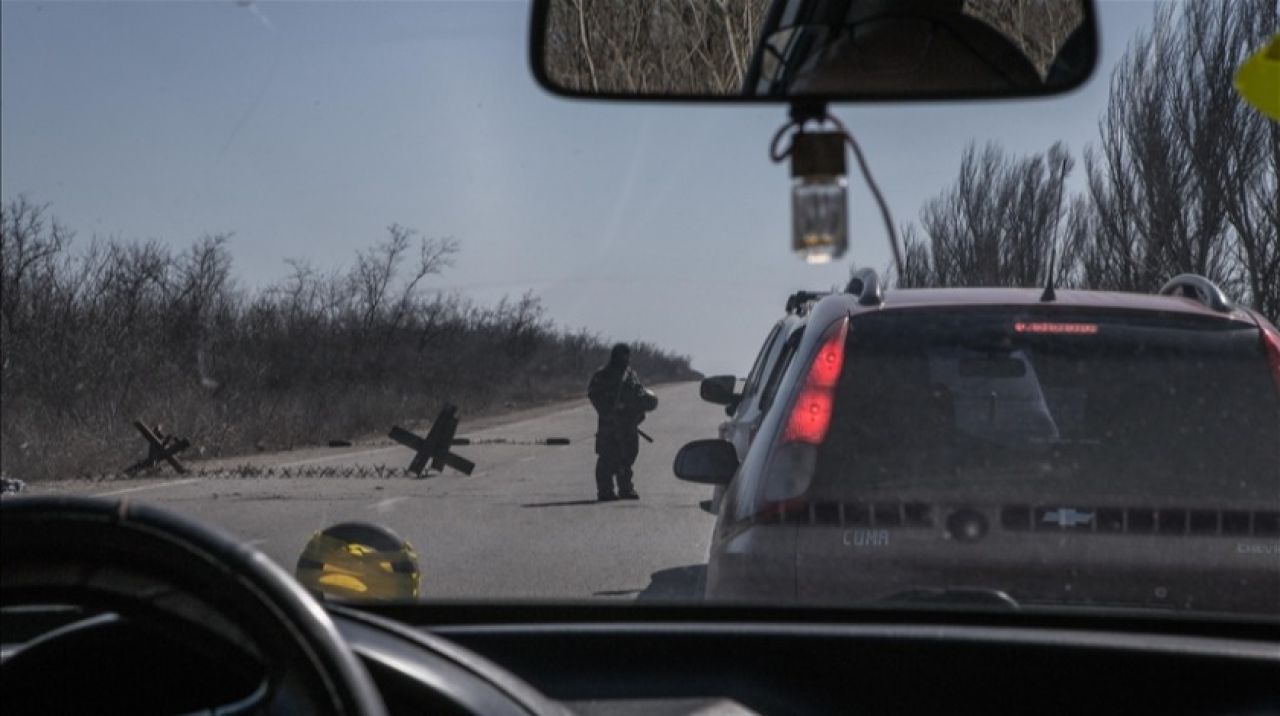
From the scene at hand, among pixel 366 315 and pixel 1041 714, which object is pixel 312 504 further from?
pixel 1041 714

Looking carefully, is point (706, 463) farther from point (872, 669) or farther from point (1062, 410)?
point (872, 669)

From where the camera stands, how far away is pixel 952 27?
123 inches

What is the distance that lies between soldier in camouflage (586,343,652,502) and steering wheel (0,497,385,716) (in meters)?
8.26

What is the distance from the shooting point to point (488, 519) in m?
11.7

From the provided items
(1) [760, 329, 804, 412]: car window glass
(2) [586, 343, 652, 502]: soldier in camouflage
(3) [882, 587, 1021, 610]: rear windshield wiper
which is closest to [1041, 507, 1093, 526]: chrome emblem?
(3) [882, 587, 1021, 610]: rear windshield wiper

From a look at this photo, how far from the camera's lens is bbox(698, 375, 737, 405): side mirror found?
6.46 m

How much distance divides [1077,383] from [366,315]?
259 cm

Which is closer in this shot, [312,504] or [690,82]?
[690,82]

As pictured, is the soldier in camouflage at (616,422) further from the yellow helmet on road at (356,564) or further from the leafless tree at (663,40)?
the leafless tree at (663,40)

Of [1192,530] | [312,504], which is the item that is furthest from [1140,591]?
[312,504]

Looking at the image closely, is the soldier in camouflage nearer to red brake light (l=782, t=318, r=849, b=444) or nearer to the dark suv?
red brake light (l=782, t=318, r=849, b=444)

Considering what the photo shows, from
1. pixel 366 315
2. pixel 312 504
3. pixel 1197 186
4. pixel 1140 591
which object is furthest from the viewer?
pixel 312 504

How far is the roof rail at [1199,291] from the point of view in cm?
429

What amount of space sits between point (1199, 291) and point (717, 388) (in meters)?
2.34
